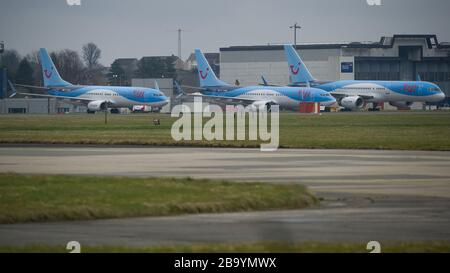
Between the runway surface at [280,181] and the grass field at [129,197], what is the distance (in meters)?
0.77

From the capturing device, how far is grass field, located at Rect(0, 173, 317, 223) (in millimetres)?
20922

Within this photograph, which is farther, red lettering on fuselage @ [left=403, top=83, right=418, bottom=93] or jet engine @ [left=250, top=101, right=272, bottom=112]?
red lettering on fuselage @ [left=403, top=83, right=418, bottom=93]

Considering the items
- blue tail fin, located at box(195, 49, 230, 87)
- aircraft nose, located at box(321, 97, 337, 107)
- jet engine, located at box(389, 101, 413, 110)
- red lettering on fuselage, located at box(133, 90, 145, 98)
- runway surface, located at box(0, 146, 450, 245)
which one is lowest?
jet engine, located at box(389, 101, 413, 110)

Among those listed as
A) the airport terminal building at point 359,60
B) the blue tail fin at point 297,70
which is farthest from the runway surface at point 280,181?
the airport terminal building at point 359,60

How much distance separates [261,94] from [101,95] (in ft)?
66.5

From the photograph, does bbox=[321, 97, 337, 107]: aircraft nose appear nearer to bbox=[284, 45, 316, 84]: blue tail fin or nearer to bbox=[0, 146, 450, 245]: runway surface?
bbox=[284, 45, 316, 84]: blue tail fin

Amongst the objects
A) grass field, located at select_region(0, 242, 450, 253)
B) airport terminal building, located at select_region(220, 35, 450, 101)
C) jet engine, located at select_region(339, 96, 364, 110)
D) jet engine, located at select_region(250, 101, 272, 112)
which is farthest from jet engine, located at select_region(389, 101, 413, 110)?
grass field, located at select_region(0, 242, 450, 253)

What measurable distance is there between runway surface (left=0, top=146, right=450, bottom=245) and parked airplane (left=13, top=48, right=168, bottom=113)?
74.9 metres

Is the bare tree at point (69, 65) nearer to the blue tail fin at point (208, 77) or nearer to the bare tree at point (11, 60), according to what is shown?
the bare tree at point (11, 60)

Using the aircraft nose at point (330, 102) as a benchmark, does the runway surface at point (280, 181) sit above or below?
below

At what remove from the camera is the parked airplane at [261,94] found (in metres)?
116

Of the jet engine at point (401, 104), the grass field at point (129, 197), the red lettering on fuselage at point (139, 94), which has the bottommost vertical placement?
the jet engine at point (401, 104)
